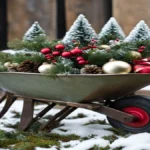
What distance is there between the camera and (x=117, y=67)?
326 cm

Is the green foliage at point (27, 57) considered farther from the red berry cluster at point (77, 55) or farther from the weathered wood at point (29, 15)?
the weathered wood at point (29, 15)

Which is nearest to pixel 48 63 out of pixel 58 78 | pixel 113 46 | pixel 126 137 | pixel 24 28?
pixel 58 78

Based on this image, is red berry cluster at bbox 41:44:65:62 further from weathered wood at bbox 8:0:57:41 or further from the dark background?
weathered wood at bbox 8:0:57:41

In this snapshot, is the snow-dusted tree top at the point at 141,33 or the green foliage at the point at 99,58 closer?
the green foliage at the point at 99,58

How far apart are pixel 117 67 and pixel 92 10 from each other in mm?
4617

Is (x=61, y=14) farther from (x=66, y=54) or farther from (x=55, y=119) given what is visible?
(x=66, y=54)

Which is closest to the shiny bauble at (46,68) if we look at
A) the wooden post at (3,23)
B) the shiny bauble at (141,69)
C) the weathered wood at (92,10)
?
the shiny bauble at (141,69)

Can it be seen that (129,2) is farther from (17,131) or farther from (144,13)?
(17,131)

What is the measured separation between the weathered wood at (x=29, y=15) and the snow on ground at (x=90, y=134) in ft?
11.4

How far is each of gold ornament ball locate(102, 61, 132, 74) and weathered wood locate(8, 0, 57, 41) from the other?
4.74 meters

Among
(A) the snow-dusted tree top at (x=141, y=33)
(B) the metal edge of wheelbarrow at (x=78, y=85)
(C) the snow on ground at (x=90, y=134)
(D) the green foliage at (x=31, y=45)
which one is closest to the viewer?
(C) the snow on ground at (x=90, y=134)

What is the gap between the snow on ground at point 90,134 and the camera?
10.0 ft

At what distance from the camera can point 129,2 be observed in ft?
24.2

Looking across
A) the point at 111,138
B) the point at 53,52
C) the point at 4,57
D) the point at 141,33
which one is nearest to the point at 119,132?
the point at 111,138
